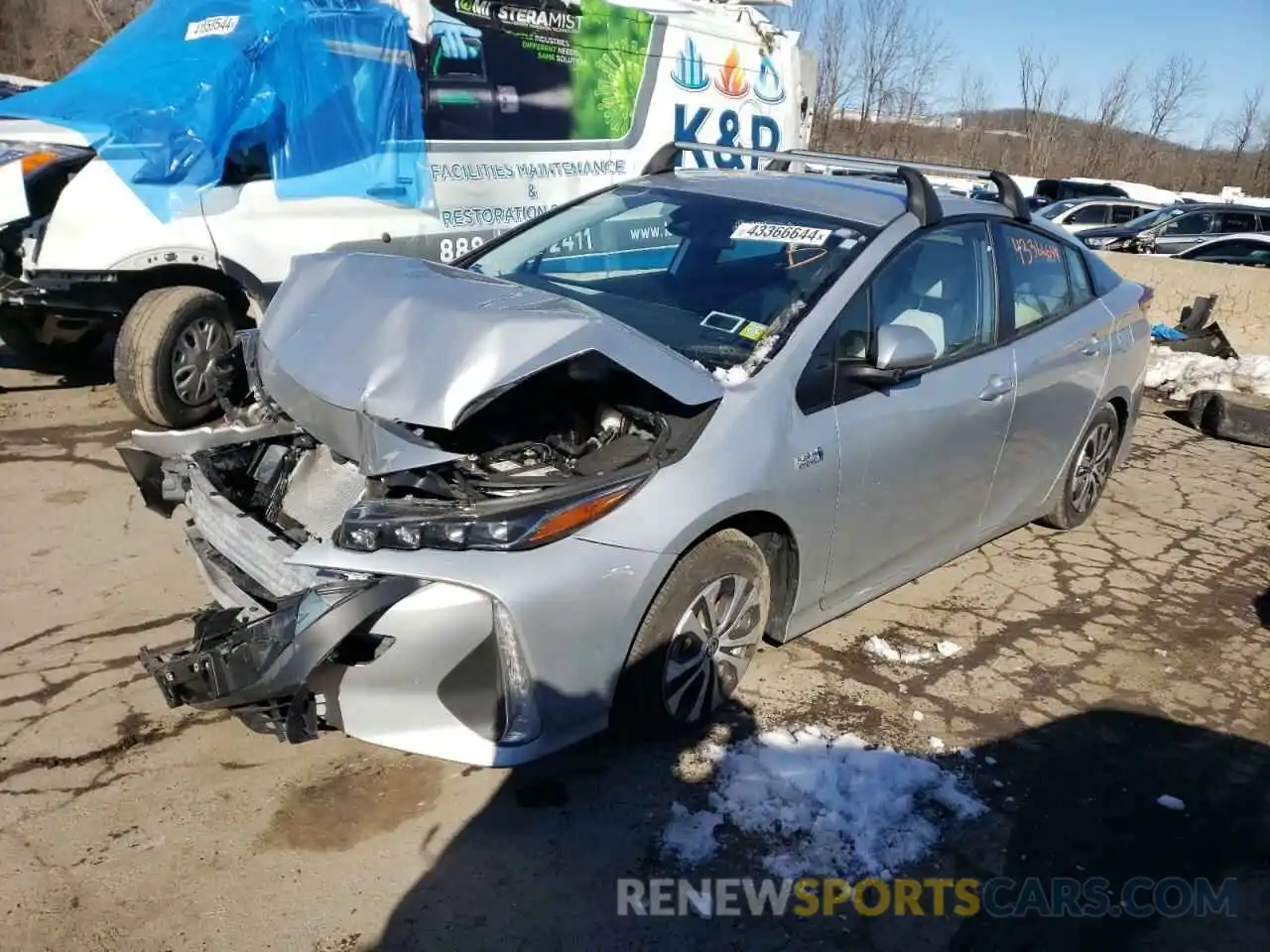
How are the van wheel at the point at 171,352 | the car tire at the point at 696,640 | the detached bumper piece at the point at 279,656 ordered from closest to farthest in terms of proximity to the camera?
the detached bumper piece at the point at 279,656, the car tire at the point at 696,640, the van wheel at the point at 171,352

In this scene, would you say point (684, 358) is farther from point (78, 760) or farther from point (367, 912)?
point (78, 760)

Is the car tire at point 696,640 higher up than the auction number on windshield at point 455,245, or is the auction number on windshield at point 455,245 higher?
the auction number on windshield at point 455,245

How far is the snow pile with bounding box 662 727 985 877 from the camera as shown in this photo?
114 inches

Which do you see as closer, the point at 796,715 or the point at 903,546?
the point at 796,715

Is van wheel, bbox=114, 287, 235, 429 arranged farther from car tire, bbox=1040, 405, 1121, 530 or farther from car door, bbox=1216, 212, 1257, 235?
car door, bbox=1216, 212, 1257, 235

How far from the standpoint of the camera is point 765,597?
3.46 meters

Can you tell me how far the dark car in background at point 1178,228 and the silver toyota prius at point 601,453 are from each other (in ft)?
46.6

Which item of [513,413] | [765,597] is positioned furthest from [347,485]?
[765,597]

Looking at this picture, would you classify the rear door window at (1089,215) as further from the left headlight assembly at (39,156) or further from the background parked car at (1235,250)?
the left headlight assembly at (39,156)

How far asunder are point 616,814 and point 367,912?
752 millimetres

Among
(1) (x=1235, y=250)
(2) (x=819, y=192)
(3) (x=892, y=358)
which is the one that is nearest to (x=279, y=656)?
(3) (x=892, y=358)

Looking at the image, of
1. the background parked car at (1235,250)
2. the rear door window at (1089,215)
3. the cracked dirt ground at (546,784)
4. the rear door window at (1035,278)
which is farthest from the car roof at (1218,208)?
the cracked dirt ground at (546,784)

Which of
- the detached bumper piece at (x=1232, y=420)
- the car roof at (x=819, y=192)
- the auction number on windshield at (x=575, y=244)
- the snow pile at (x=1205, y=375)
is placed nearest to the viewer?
the car roof at (x=819, y=192)

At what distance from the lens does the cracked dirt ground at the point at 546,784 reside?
262 cm
